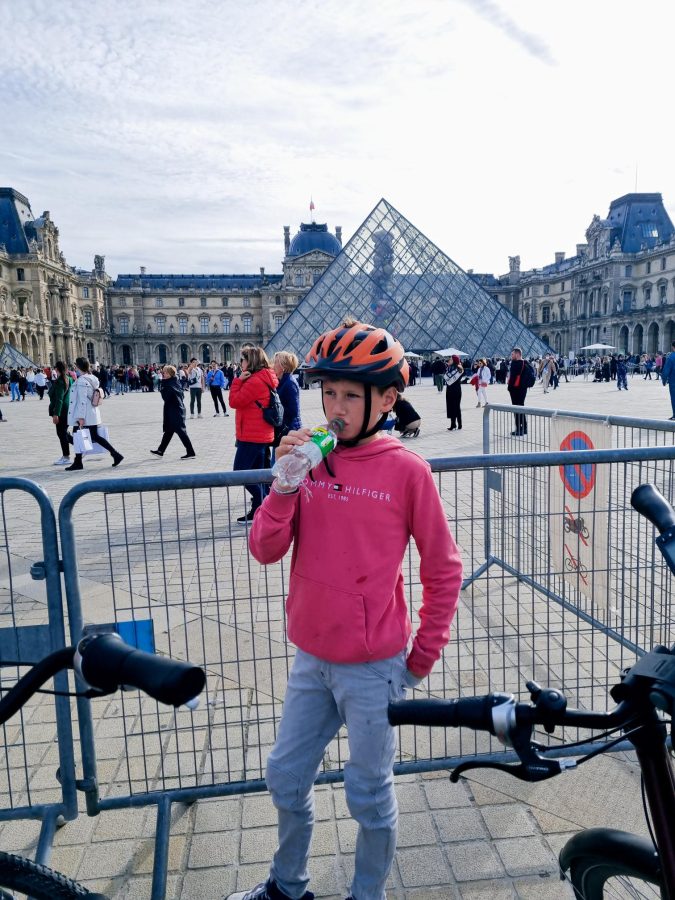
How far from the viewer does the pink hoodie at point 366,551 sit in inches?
65.2

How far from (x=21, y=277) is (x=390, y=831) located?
76452 millimetres

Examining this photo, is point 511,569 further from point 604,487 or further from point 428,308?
point 428,308

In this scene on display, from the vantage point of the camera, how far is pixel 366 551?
1.66 m

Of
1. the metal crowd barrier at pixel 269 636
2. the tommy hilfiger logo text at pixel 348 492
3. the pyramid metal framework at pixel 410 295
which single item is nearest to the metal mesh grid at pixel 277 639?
the metal crowd barrier at pixel 269 636

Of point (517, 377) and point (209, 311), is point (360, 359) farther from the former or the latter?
point (209, 311)

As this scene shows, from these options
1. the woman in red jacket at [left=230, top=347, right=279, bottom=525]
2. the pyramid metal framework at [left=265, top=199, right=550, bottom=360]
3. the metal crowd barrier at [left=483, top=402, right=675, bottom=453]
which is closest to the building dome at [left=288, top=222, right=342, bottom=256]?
the pyramid metal framework at [left=265, top=199, right=550, bottom=360]

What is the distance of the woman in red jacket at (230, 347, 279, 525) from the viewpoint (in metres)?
6.27

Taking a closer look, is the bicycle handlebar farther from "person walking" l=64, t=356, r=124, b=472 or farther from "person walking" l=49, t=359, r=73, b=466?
"person walking" l=49, t=359, r=73, b=466

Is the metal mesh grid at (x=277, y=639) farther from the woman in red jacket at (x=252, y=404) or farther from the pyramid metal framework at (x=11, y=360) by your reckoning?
the pyramid metal framework at (x=11, y=360)

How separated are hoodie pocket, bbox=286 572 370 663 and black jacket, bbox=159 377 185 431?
8.81 metres

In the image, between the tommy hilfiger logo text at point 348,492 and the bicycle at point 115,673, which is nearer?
the bicycle at point 115,673

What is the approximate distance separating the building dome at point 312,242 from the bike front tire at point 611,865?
322 feet

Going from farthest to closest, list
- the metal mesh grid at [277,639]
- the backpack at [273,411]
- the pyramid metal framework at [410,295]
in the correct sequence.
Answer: the pyramid metal framework at [410,295] → the backpack at [273,411] → the metal mesh grid at [277,639]

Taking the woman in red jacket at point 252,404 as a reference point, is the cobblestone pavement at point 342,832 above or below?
below
